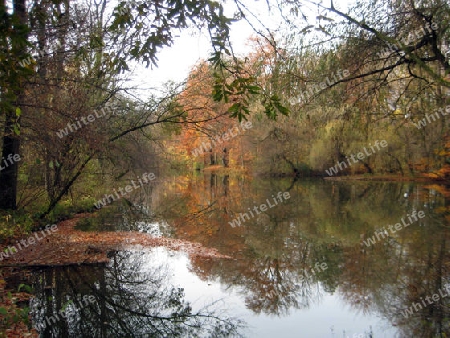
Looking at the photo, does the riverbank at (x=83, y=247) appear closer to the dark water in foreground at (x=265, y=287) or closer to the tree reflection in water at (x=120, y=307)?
the dark water in foreground at (x=265, y=287)

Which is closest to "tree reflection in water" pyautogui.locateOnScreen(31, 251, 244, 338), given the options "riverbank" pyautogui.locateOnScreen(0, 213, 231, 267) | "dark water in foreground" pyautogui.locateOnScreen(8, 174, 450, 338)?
"dark water in foreground" pyautogui.locateOnScreen(8, 174, 450, 338)

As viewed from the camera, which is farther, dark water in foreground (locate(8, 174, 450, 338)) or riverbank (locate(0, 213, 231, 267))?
riverbank (locate(0, 213, 231, 267))

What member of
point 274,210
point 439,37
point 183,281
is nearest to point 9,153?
point 183,281

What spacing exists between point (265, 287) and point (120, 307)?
2.50 metres

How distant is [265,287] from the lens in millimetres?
6684

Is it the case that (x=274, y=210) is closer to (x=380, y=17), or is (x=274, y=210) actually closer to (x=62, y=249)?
(x=62, y=249)

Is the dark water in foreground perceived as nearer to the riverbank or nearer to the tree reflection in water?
the tree reflection in water

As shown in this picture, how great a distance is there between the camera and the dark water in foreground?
16.7 feet

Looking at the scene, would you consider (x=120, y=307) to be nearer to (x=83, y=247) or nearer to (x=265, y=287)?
(x=265, y=287)

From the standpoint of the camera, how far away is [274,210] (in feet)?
51.9

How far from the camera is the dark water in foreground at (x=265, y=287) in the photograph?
5.09 metres

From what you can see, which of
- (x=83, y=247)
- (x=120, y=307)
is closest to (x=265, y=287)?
(x=120, y=307)

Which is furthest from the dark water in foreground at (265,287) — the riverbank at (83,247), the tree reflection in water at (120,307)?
the riverbank at (83,247)

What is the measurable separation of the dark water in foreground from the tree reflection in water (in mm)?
15
